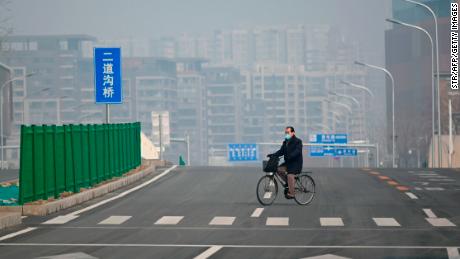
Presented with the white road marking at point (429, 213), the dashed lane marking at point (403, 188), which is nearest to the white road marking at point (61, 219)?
the white road marking at point (429, 213)

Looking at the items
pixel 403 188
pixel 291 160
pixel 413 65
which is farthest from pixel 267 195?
pixel 413 65

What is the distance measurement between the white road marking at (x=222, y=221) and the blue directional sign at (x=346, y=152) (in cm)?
7833

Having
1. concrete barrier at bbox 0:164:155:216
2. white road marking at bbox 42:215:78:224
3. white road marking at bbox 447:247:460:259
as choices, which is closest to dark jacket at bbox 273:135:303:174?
concrete barrier at bbox 0:164:155:216

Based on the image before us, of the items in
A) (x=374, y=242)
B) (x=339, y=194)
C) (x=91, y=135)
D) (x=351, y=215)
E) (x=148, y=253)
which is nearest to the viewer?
(x=148, y=253)

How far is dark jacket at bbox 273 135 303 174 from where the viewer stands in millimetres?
24672

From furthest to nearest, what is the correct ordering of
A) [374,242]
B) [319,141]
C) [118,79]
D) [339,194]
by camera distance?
[319,141], [118,79], [339,194], [374,242]

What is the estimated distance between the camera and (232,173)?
36.0 m

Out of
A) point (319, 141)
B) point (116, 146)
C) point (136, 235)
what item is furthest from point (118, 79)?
point (319, 141)

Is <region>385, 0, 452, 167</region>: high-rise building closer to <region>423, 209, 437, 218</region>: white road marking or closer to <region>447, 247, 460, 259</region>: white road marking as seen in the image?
<region>423, 209, 437, 218</region>: white road marking

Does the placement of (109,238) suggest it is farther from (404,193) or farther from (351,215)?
(404,193)

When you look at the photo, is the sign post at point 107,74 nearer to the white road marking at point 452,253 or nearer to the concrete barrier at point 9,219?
the concrete barrier at point 9,219

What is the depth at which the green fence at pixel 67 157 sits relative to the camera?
23.0m

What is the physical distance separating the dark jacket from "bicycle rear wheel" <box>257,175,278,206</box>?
46 cm

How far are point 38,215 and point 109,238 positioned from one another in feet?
14.3
